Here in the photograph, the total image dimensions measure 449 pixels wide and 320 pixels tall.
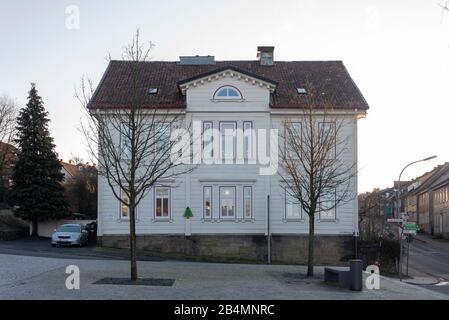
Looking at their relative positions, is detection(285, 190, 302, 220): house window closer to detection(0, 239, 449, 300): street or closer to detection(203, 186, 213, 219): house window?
detection(203, 186, 213, 219): house window

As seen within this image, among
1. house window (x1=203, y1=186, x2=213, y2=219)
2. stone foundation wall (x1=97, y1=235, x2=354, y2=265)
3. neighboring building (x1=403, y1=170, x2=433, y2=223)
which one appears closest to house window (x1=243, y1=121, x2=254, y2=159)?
house window (x1=203, y1=186, x2=213, y2=219)

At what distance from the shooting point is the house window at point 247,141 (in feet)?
119

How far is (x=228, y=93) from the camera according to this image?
36625 mm

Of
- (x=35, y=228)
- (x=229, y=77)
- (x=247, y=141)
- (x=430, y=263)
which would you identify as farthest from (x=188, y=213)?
(x=430, y=263)

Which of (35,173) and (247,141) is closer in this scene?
(247,141)

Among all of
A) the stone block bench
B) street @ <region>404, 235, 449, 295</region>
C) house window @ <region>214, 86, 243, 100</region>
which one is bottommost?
street @ <region>404, 235, 449, 295</region>

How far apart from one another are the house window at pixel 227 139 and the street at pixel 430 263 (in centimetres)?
1270

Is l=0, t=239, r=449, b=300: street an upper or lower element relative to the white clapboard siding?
lower

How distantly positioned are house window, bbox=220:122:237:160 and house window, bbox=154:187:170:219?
4118 millimetres

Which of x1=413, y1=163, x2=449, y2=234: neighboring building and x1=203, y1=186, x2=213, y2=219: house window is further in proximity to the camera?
x1=413, y1=163, x2=449, y2=234: neighboring building

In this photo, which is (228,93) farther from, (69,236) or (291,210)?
(69,236)

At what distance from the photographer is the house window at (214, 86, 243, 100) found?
120ft

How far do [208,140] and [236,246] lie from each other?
644cm

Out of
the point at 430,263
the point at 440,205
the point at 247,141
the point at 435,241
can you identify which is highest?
A: the point at 247,141
